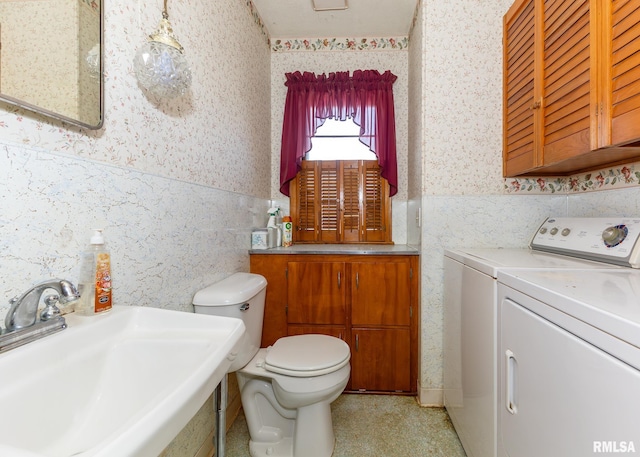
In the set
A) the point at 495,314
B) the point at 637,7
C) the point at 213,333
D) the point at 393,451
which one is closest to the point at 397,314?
the point at 393,451

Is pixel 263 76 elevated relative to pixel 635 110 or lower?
elevated

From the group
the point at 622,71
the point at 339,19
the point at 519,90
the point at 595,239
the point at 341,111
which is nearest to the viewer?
the point at 622,71

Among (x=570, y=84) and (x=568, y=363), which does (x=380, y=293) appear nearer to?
(x=568, y=363)

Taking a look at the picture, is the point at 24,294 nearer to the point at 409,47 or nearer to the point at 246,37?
the point at 246,37

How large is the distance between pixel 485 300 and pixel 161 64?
1472mm

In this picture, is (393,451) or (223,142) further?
(223,142)

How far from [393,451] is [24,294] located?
5.38 ft

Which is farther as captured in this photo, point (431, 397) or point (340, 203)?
point (340, 203)

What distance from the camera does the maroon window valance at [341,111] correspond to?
2352 millimetres

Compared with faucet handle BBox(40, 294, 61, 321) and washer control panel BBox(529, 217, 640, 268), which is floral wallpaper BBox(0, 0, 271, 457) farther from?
washer control panel BBox(529, 217, 640, 268)

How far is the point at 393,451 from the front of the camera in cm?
148

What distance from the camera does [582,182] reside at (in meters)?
1.66

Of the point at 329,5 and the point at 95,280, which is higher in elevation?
the point at 329,5

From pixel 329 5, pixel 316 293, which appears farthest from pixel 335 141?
pixel 316 293
